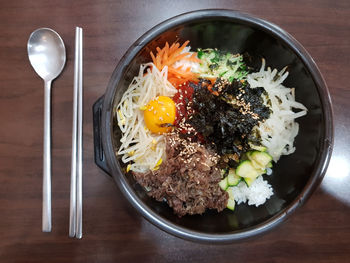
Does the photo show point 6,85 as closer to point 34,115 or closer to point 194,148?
point 34,115

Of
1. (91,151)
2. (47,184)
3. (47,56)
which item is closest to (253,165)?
(91,151)

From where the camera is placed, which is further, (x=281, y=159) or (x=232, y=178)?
(x=281, y=159)

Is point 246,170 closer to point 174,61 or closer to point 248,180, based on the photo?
point 248,180

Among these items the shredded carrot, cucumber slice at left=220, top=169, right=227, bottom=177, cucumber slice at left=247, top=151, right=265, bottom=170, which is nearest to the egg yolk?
the shredded carrot

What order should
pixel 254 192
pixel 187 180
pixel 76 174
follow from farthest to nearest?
pixel 76 174 < pixel 254 192 < pixel 187 180

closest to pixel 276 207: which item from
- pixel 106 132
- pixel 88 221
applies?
pixel 106 132

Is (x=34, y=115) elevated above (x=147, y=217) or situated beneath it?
elevated above

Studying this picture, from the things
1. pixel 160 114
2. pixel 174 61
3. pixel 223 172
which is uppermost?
pixel 174 61
